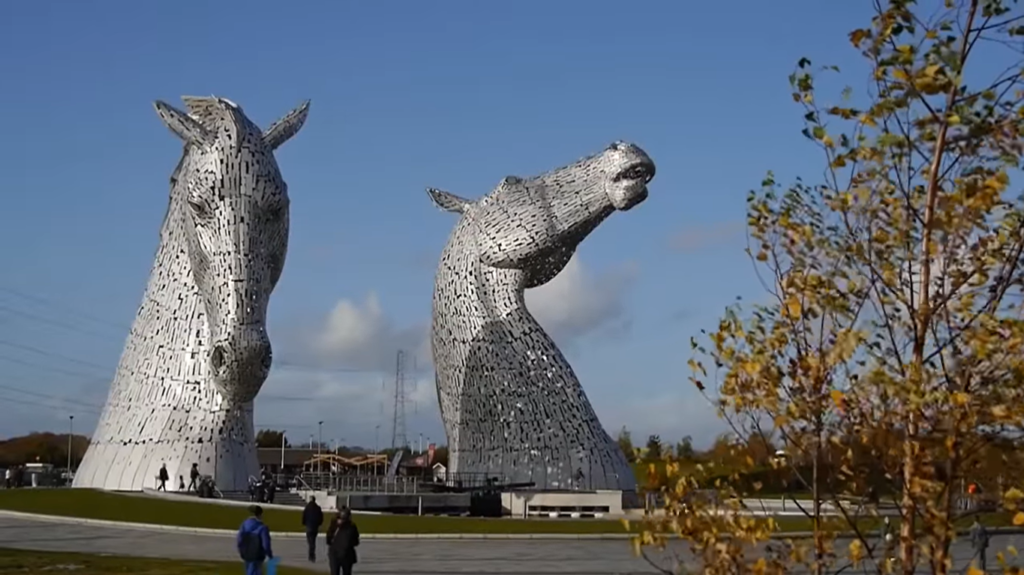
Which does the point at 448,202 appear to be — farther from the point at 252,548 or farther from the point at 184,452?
the point at 252,548

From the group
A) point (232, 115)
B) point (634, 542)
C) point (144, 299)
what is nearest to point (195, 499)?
point (144, 299)

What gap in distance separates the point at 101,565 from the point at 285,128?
748 inches

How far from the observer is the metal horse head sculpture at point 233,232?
1186 inches

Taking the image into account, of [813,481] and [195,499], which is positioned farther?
[195,499]

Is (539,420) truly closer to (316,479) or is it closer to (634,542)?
(316,479)

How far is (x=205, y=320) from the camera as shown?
32.3 meters

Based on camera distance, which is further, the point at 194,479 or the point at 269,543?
the point at 194,479

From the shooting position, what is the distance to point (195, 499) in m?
29.1

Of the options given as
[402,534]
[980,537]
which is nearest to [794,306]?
[980,537]

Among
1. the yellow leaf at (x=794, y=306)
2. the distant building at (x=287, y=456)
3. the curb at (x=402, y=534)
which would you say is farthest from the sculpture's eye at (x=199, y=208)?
the distant building at (x=287, y=456)

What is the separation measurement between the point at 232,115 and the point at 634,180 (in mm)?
11654

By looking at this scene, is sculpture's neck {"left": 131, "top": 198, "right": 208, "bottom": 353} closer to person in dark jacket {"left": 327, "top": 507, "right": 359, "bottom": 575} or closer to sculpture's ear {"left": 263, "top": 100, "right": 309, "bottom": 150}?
sculpture's ear {"left": 263, "top": 100, "right": 309, "bottom": 150}

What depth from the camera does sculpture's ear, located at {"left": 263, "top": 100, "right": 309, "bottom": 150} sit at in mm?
32688

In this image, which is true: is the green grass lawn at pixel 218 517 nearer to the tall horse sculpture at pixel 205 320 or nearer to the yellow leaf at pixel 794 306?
the tall horse sculpture at pixel 205 320
